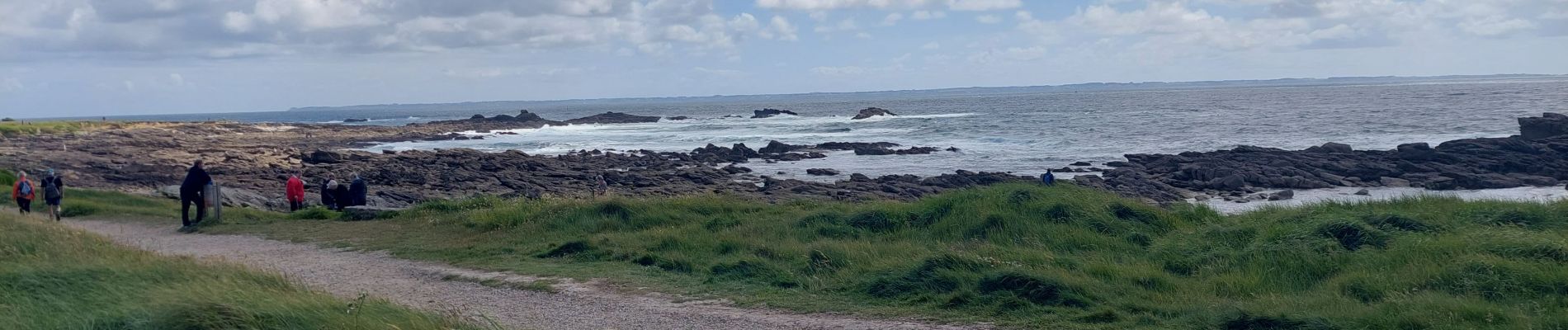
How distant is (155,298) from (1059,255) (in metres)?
7.46

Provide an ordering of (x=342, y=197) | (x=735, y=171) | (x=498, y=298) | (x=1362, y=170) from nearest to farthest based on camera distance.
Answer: (x=498, y=298) → (x=342, y=197) → (x=1362, y=170) → (x=735, y=171)

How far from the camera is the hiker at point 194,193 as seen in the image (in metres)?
16.4

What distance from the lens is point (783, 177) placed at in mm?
37625

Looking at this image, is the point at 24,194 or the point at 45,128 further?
the point at 45,128

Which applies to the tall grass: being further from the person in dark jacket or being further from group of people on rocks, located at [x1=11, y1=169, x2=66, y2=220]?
the person in dark jacket

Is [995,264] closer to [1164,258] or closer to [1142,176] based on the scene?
[1164,258]

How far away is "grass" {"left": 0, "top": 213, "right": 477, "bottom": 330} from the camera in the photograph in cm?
669

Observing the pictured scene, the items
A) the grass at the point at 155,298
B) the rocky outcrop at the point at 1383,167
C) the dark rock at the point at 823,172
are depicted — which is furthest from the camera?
the dark rock at the point at 823,172

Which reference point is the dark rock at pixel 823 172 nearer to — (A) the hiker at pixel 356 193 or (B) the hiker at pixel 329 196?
(B) the hiker at pixel 329 196

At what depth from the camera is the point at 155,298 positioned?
293 inches

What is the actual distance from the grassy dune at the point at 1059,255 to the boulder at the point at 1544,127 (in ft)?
96.0

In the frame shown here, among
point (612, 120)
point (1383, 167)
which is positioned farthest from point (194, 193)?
point (612, 120)

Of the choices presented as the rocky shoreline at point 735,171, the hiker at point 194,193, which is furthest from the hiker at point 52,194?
the rocky shoreline at point 735,171

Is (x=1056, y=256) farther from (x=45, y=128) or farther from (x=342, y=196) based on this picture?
(x=45, y=128)
